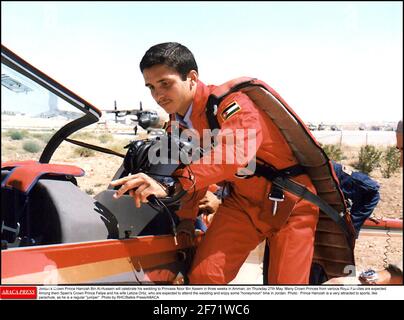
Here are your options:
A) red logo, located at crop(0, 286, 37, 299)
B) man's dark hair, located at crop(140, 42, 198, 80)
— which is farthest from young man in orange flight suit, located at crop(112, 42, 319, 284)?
red logo, located at crop(0, 286, 37, 299)

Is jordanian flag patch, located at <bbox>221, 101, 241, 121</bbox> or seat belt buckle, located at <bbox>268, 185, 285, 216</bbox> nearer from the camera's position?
jordanian flag patch, located at <bbox>221, 101, 241, 121</bbox>

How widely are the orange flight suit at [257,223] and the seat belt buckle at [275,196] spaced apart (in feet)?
0.08

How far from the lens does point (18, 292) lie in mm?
1497

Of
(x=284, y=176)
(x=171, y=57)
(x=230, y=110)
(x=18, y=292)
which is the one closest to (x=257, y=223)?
(x=284, y=176)

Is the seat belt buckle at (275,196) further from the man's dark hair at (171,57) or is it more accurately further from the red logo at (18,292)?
the red logo at (18,292)

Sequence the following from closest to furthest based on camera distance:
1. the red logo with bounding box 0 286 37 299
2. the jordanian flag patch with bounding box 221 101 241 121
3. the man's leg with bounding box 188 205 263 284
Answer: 1. the red logo with bounding box 0 286 37 299
2. the jordanian flag patch with bounding box 221 101 241 121
3. the man's leg with bounding box 188 205 263 284

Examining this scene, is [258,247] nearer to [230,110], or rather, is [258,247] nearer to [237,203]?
[237,203]

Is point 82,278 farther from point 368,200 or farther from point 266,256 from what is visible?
point 368,200

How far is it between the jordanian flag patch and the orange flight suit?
4 cm

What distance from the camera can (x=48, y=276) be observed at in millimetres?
1536

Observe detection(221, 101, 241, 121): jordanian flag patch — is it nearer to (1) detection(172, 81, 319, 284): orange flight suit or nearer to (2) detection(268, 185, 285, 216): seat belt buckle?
(1) detection(172, 81, 319, 284): orange flight suit

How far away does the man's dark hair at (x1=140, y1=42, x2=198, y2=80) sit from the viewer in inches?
80.6

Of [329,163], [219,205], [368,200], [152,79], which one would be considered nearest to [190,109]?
[152,79]
